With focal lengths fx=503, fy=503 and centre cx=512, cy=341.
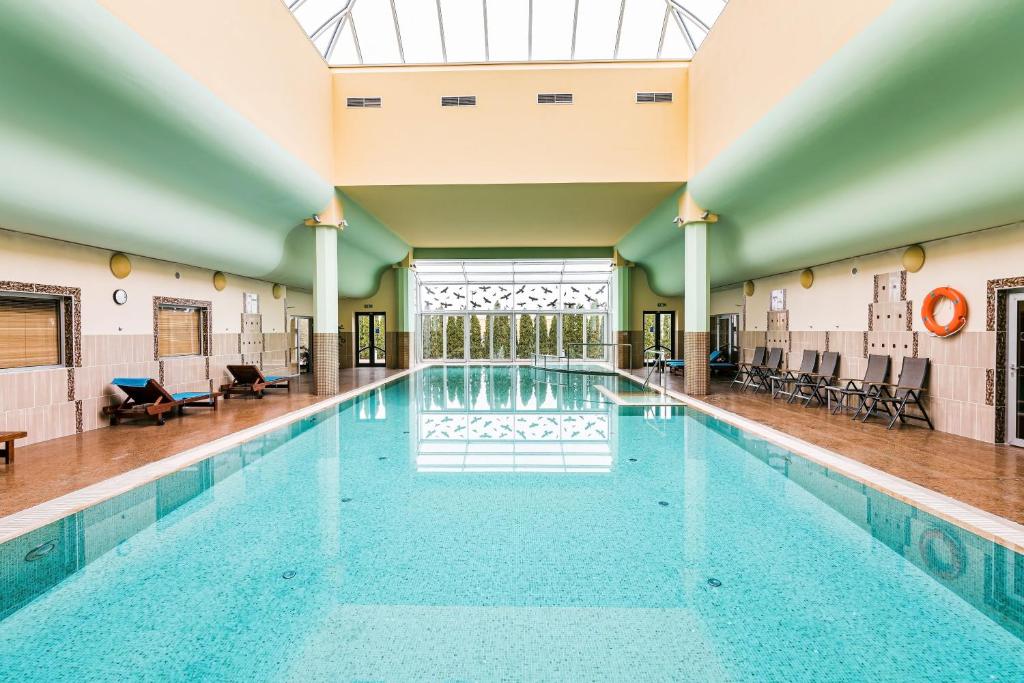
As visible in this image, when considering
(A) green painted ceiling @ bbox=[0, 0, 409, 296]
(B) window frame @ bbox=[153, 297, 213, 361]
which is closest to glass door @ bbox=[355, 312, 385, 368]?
(B) window frame @ bbox=[153, 297, 213, 361]

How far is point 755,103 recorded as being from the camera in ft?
22.2

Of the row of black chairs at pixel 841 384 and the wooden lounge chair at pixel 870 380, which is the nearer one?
the row of black chairs at pixel 841 384

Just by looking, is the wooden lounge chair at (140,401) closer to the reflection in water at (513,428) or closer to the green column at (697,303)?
the reflection in water at (513,428)

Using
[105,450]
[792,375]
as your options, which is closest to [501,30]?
[792,375]

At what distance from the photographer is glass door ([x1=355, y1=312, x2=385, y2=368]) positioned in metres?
17.2

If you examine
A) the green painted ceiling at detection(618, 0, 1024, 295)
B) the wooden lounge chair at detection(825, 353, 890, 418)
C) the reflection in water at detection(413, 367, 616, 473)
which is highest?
the green painted ceiling at detection(618, 0, 1024, 295)

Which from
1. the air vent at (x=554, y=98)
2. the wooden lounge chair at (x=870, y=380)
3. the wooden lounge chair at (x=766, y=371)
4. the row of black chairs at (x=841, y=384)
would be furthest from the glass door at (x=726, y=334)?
the air vent at (x=554, y=98)

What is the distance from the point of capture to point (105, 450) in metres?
5.43

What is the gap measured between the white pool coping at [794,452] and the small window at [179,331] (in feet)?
10.4

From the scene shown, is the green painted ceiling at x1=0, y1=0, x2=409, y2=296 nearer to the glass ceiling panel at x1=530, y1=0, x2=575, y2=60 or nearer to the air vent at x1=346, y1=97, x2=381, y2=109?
the air vent at x1=346, y1=97, x2=381, y2=109

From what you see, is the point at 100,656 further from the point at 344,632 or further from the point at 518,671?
the point at 518,671

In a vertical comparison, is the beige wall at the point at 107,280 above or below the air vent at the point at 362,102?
below

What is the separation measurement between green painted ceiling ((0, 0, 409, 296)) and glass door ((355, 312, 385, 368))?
8145 mm

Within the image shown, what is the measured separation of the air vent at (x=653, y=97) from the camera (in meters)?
8.94
